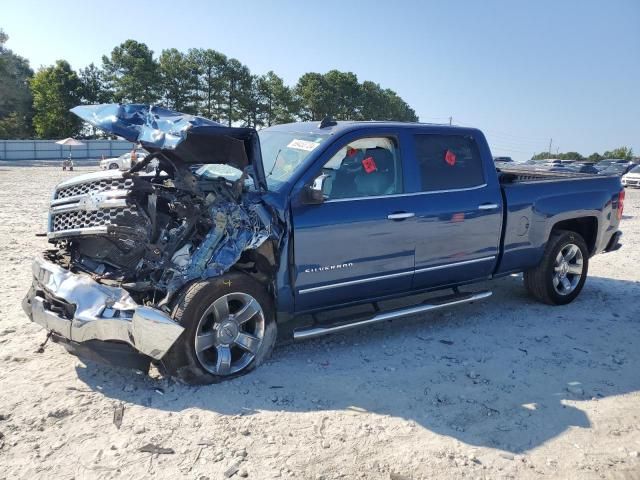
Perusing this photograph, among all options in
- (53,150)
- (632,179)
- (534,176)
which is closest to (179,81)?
(53,150)

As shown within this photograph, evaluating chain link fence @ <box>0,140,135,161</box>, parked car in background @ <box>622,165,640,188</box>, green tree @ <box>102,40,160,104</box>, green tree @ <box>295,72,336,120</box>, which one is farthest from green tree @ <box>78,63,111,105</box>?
parked car in background @ <box>622,165,640,188</box>

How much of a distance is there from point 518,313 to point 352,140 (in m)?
2.83

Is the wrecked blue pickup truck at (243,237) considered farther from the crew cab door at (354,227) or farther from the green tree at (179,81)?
the green tree at (179,81)

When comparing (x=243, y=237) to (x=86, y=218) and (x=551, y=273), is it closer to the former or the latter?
(x=86, y=218)

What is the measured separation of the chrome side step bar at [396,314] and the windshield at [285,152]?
118 cm

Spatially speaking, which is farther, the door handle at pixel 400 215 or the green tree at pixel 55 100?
the green tree at pixel 55 100

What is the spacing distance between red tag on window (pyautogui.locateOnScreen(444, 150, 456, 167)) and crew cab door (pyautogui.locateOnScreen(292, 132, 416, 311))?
58 cm

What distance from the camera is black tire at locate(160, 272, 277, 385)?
3.71 meters

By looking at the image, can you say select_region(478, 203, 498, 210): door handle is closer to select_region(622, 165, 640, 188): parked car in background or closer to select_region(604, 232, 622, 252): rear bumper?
select_region(604, 232, 622, 252): rear bumper

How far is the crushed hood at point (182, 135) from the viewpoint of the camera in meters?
3.82

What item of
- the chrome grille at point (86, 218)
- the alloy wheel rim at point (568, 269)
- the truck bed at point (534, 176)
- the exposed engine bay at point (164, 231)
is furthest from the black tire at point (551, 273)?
the chrome grille at point (86, 218)

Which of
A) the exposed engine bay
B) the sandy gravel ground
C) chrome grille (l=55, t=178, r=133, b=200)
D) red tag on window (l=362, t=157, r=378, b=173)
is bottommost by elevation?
the sandy gravel ground

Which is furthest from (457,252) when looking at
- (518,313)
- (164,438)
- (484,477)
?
(164,438)

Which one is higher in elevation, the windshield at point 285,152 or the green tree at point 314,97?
the green tree at point 314,97
